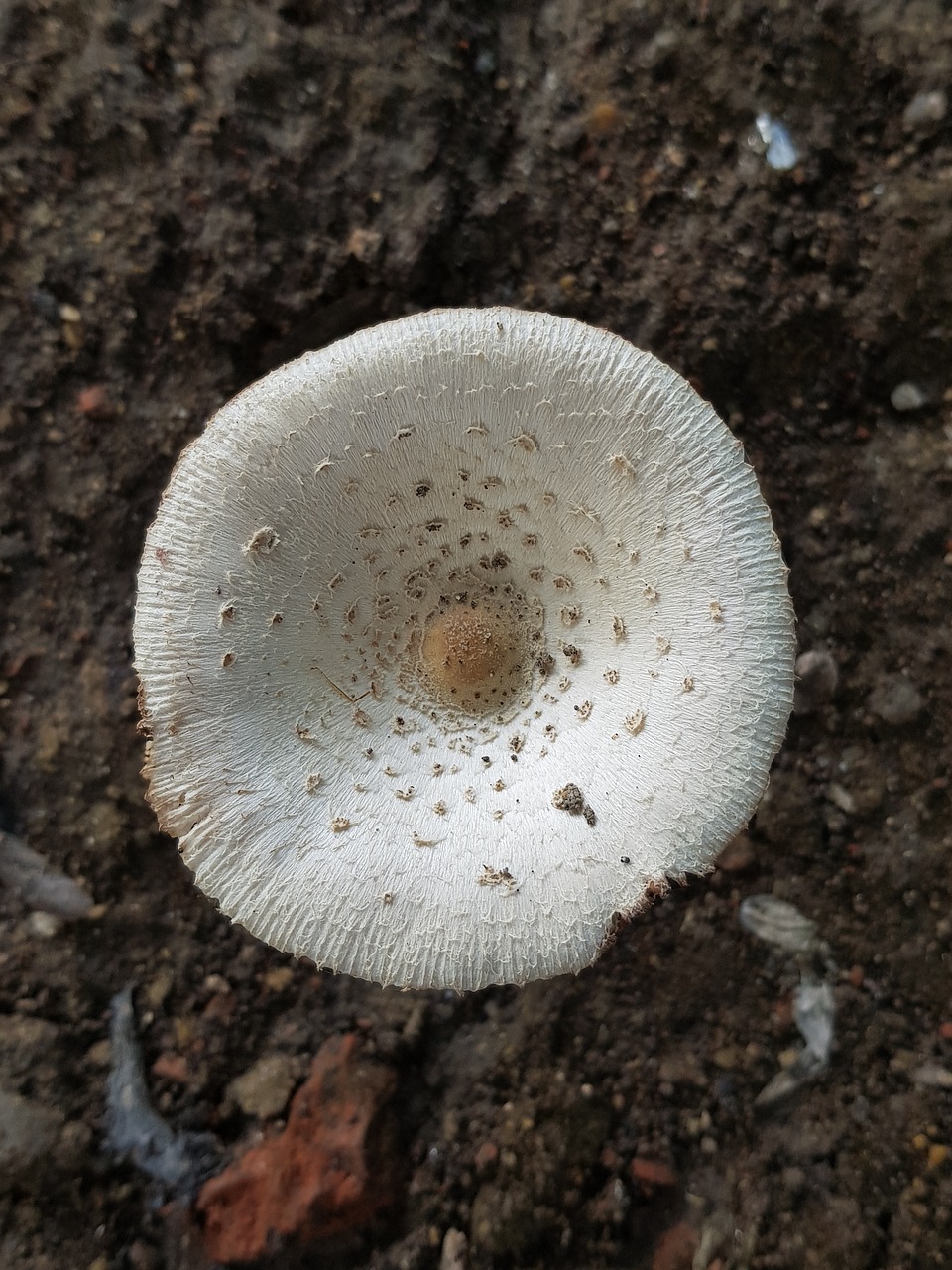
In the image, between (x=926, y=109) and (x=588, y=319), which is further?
(x=588, y=319)

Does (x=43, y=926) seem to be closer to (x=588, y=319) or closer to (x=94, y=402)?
(x=94, y=402)

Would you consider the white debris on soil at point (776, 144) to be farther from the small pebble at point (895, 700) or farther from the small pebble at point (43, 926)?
the small pebble at point (43, 926)

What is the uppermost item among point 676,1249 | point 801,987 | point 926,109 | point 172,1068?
point 926,109

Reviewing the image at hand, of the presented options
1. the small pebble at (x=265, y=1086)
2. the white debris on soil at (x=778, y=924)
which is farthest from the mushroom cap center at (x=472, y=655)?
the small pebble at (x=265, y=1086)

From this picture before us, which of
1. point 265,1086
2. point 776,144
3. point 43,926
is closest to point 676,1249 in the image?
point 265,1086

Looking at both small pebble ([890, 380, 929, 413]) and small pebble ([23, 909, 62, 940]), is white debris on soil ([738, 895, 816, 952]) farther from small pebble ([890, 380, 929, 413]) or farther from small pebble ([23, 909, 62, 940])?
small pebble ([23, 909, 62, 940])

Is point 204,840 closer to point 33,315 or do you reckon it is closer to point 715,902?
point 715,902
